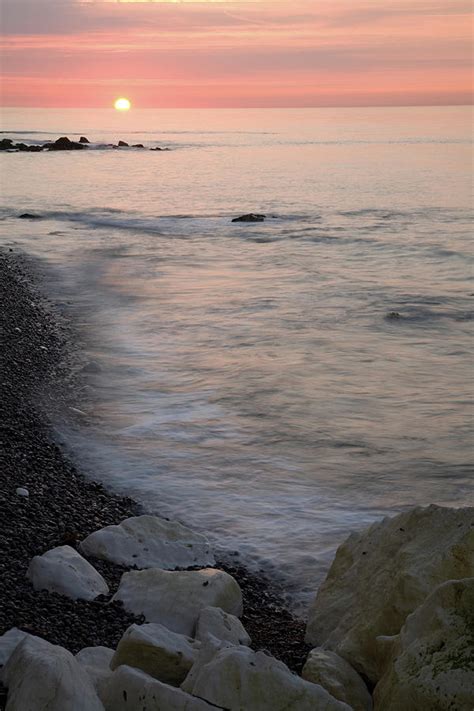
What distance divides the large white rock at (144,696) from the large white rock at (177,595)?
1.25 meters

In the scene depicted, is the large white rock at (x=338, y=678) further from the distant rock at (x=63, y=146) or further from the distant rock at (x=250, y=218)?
the distant rock at (x=63, y=146)

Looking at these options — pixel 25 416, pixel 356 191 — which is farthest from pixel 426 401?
pixel 356 191

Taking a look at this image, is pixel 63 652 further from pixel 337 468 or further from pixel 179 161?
pixel 179 161

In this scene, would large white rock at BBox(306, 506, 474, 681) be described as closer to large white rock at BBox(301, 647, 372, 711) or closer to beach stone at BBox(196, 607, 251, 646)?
large white rock at BBox(301, 647, 372, 711)

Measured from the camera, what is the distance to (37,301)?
664 inches

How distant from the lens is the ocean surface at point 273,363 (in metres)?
8.33

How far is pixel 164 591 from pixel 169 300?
13.5 metres

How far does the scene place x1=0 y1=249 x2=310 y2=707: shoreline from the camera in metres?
5.20

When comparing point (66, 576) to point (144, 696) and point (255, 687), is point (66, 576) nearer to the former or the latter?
point (144, 696)

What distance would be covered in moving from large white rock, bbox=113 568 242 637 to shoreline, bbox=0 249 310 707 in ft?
0.41

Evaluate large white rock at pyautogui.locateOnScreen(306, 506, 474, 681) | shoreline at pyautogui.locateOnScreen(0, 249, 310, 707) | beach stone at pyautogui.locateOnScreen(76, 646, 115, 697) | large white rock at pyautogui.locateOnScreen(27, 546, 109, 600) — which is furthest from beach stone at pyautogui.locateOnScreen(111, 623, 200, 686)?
large white rock at pyautogui.locateOnScreen(27, 546, 109, 600)

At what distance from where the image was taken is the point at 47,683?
3.79 meters

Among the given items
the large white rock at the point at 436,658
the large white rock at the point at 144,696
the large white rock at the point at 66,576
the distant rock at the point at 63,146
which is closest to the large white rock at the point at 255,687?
the large white rock at the point at 144,696

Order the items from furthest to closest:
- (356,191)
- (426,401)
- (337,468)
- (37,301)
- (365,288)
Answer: (356,191) < (365,288) < (37,301) < (426,401) < (337,468)
